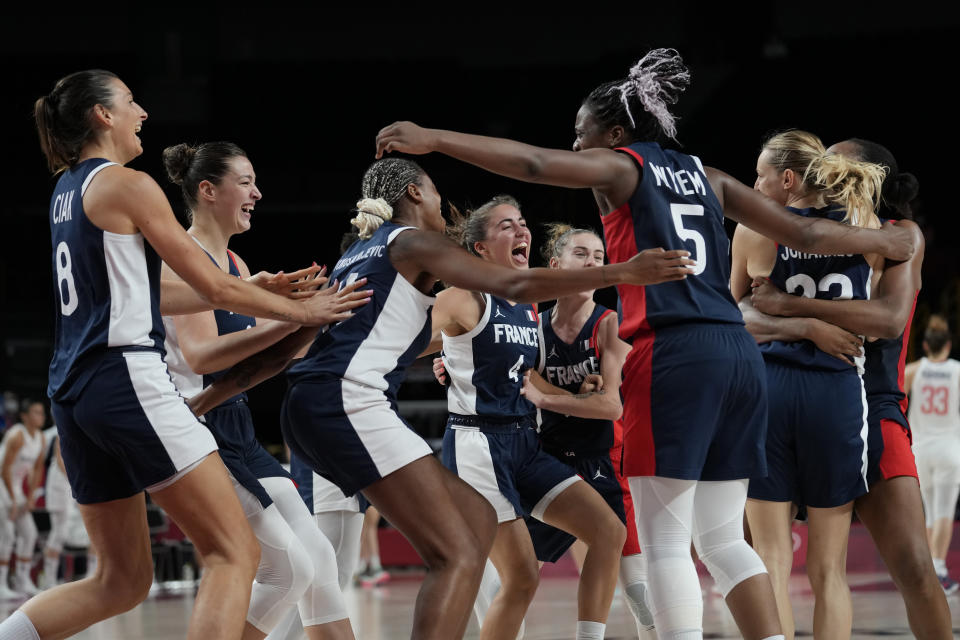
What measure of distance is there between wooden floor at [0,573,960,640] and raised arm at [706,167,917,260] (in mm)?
3260

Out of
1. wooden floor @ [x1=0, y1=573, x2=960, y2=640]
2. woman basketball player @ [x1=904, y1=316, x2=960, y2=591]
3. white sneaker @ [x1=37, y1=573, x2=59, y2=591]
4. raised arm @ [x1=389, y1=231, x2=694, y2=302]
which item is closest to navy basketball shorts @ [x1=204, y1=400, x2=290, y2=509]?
raised arm @ [x1=389, y1=231, x2=694, y2=302]

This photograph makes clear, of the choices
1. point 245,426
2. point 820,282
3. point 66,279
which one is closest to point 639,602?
point 820,282

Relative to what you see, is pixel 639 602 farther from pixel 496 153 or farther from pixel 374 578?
pixel 374 578

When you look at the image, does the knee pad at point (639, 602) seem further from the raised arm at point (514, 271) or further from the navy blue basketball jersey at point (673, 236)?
the raised arm at point (514, 271)

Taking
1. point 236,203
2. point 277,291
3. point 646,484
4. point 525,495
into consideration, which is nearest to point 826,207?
point 646,484

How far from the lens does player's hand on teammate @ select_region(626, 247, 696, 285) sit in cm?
310

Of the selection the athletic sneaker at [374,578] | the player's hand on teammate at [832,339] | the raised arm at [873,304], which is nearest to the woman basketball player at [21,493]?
the athletic sneaker at [374,578]

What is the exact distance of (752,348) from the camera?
11.2 feet

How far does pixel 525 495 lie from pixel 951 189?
48.0 feet

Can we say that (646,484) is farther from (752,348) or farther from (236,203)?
(236,203)

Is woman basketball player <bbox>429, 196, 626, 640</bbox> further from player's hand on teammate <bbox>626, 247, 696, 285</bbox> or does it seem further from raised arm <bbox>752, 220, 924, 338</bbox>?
player's hand on teammate <bbox>626, 247, 696, 285</bbox>

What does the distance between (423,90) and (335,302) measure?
547 inches

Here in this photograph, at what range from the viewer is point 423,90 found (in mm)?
16938

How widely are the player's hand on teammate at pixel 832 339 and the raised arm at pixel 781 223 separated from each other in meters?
0.32
